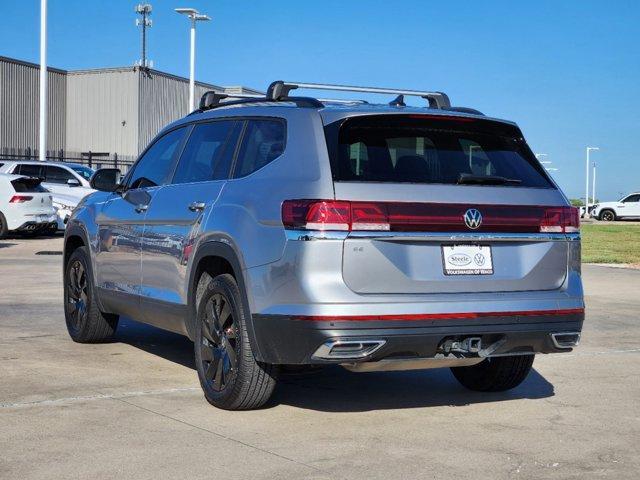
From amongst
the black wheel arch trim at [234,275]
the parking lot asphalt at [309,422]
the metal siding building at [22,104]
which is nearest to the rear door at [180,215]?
the black wheel arch trim at [234,275]

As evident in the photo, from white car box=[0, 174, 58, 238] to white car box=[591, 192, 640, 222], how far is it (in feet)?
152

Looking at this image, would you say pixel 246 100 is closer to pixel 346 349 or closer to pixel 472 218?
pixel 472 218

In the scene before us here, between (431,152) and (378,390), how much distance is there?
5.94ft

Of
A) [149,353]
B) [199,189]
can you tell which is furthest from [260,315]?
[149,353]

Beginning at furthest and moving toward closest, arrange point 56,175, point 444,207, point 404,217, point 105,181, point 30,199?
point 56,175 < point 30,199 < point 105,181 < point 444,207 < point 404,217

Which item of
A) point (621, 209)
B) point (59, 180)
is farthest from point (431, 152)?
point (621, 209)

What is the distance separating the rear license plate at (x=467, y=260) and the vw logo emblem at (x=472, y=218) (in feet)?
0.39

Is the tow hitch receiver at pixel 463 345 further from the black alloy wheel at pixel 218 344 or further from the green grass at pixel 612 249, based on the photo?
the green grass at pixel 612 249

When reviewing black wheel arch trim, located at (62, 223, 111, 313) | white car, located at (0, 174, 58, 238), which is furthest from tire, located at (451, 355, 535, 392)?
white car, located at (0, 174, 58, 238)

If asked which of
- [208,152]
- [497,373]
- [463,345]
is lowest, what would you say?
[497,373]

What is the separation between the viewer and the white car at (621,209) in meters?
65.6

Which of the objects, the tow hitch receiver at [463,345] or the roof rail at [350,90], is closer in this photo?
the tow hitch receiver at [463,345]

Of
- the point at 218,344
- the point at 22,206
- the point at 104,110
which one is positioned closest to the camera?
the point at 218,344

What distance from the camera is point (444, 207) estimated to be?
6.20 m
